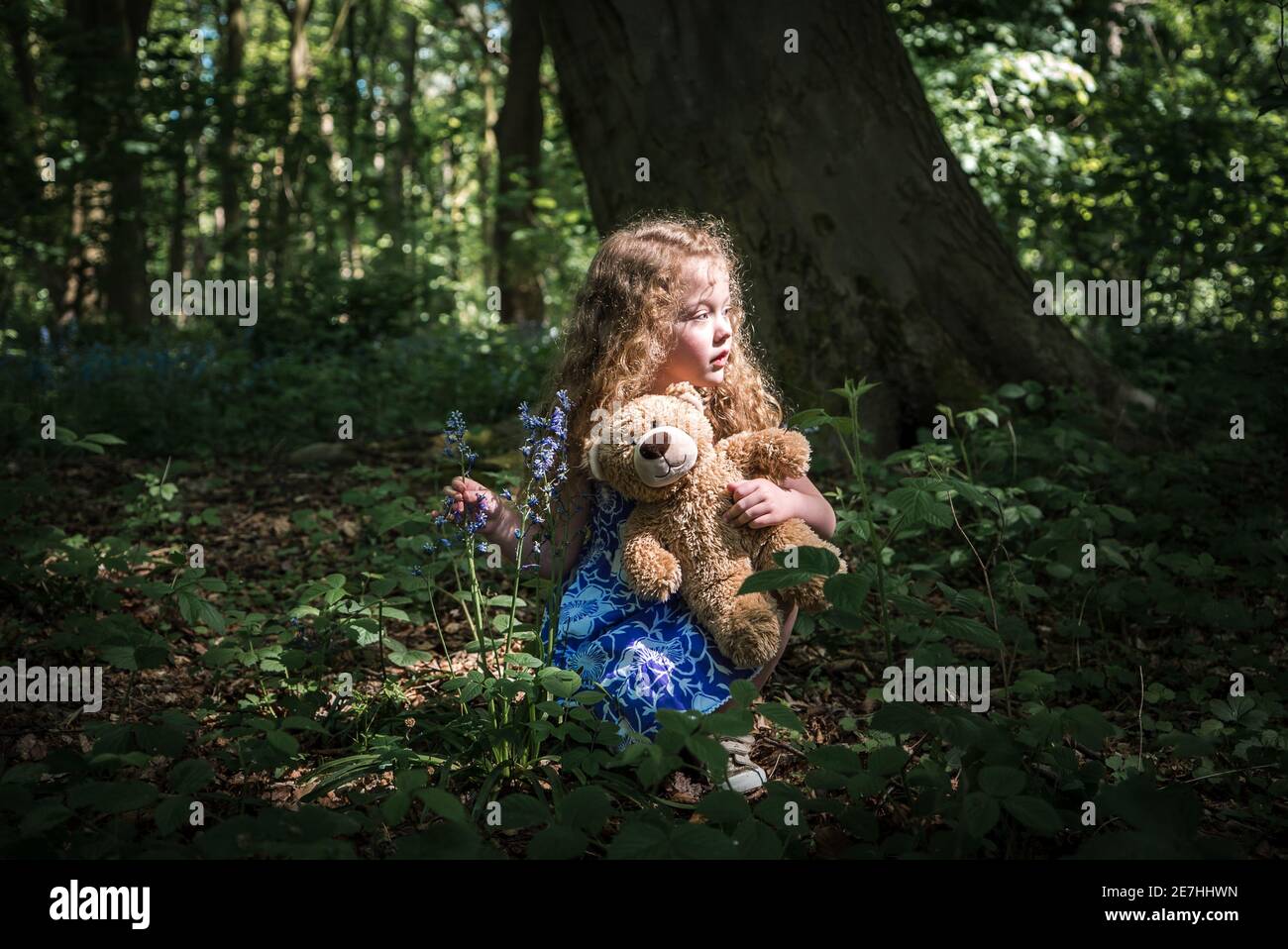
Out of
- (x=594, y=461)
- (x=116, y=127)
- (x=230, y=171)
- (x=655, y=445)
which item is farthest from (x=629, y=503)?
(x=230, y=171)

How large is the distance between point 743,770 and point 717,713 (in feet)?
1.98

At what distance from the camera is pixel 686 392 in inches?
99.5

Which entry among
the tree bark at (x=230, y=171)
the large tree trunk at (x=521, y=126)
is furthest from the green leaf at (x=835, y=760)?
the large tree trunk at (x=521, y=126)

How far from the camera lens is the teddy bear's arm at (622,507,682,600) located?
7.66ft

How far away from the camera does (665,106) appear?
15.5 ft

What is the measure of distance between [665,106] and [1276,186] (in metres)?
4.84

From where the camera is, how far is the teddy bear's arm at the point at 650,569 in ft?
7.66

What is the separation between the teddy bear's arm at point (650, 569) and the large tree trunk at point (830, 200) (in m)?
2.31

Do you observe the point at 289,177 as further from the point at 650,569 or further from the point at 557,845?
the point at 557,845

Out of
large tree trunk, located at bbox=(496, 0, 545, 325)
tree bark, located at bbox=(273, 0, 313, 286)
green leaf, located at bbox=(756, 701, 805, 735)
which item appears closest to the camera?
green leaf, located at bbox=(756, 701, 805, 735)

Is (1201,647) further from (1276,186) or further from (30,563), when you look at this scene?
(1276,186)

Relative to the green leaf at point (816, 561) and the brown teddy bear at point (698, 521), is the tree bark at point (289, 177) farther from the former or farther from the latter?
the green leaf at point (816, 561)

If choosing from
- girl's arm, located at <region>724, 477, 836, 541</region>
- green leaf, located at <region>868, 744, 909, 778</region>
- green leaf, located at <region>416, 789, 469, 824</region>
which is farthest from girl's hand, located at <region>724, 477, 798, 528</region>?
green leaf, located at <region>416, 789, 469, 824</region>

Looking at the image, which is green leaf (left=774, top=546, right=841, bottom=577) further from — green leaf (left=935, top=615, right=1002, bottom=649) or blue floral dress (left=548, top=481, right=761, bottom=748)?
blue floral dress (left=548, top=481, right=761, bottom=748)
